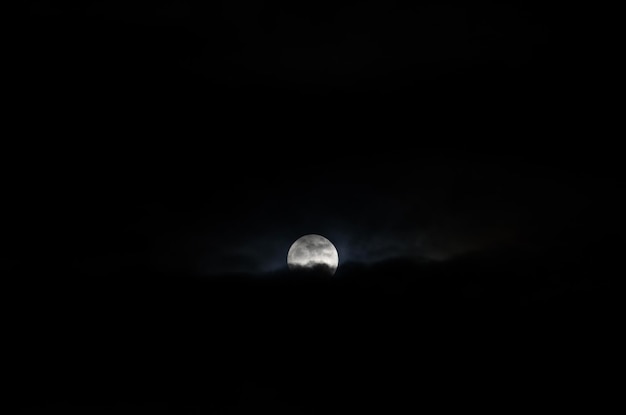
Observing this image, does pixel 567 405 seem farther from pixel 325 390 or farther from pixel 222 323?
pixel 222 323

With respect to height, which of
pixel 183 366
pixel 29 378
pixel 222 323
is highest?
pixel 222 323

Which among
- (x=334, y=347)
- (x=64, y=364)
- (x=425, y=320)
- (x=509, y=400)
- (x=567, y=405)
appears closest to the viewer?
(x=567, y=405)

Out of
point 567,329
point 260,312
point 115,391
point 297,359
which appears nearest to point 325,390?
point 297,359

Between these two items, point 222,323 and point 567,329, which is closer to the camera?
point 567,329

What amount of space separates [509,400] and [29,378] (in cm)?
7598

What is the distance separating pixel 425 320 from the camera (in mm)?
112938

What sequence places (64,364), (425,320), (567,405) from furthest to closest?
(425,320)
(64,364)
(567,405)

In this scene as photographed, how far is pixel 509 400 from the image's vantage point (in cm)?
8262

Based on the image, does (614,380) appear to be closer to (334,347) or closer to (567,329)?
(567,329)

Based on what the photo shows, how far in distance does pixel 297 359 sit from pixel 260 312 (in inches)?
655

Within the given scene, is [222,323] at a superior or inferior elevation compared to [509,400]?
superior

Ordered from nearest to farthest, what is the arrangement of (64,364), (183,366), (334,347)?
(64,364) → (183,366) → (334,347)

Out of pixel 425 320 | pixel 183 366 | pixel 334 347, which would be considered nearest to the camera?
pixel 183 366

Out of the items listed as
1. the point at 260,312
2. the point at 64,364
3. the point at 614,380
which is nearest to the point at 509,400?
the point at 614,380
